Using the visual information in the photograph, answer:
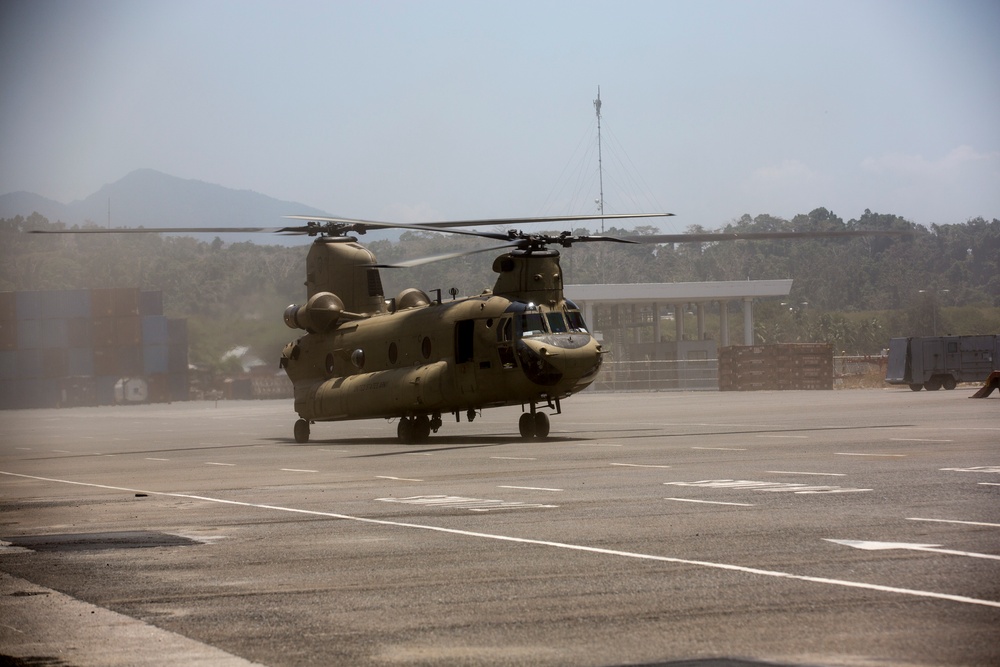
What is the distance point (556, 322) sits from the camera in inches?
1129

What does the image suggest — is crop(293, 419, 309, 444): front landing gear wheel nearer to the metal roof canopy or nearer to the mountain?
the mountain

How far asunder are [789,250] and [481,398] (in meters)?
168

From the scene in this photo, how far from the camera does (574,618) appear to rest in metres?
7.96

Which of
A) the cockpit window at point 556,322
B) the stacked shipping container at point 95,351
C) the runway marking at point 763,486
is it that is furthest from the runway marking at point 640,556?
the stacked shipping container at point 95,351

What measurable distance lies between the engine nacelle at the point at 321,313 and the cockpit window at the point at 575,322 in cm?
791

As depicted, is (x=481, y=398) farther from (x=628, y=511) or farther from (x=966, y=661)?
(x=966, y=661)

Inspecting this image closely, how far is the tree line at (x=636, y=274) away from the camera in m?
57.2

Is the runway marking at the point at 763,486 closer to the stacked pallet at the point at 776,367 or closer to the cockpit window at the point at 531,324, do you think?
the cockpit window at the point at 531,324

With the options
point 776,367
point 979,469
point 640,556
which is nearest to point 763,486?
point 979,469

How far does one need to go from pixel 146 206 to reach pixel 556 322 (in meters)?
46.0

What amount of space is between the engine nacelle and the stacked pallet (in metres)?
47.0

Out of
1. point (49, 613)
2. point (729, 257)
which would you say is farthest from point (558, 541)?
point (729, 257)

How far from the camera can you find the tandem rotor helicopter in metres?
28.1

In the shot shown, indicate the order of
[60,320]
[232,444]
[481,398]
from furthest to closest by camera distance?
1. [60,320]
2. [232,444]
3. [481,398]
